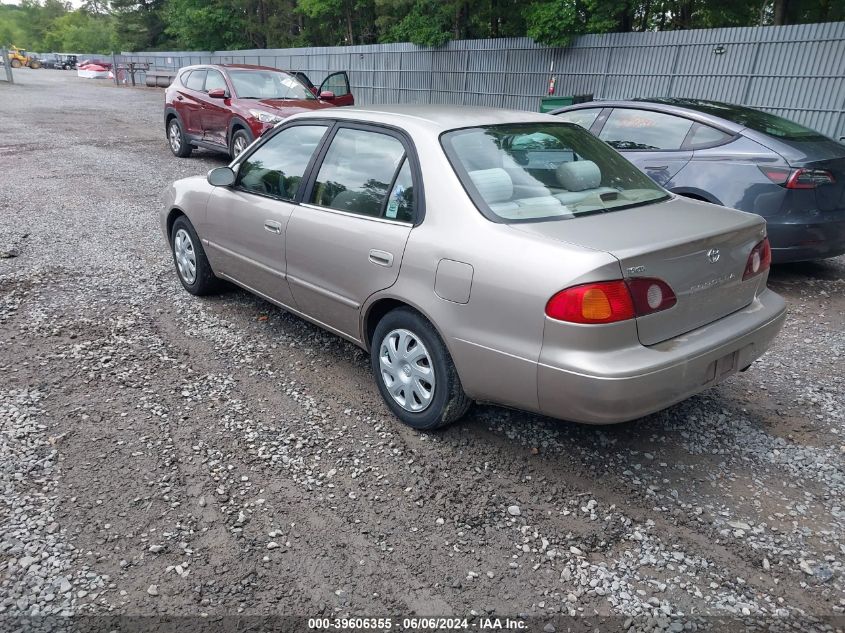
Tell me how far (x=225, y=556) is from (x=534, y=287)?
5.69 ft

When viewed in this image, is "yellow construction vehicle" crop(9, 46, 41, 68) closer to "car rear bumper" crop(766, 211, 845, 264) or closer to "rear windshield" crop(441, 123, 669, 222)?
"rear windshield" crop(441, 123, 669, 222)

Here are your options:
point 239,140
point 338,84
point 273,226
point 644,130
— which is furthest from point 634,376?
point 338,84

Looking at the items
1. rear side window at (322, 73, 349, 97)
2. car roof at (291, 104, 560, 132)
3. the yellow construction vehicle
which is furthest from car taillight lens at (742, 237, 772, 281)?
the yellow construction vehicle

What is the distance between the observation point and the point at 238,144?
37.0 feet

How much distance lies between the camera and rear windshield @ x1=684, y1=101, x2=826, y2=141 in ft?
19.5

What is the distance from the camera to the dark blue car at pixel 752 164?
5.55 metres

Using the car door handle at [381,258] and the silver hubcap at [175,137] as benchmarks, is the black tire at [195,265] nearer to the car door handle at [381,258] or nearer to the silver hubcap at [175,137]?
the car door handle at [381,258]

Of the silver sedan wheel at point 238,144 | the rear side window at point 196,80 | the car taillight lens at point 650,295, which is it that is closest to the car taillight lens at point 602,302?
the car taillight lens at point 650,295

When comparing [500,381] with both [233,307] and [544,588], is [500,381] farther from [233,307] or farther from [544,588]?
[233,307]

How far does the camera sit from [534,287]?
286cm

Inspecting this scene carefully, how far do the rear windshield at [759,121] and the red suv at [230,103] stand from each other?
659 centimetres

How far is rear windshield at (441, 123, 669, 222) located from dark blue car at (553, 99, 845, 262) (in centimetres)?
226

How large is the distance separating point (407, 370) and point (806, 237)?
403 centimetres

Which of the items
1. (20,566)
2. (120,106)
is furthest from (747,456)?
(120,106)
